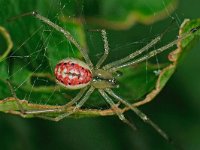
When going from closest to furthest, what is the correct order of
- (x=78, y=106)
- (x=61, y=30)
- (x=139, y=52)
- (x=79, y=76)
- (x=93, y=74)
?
(x=78, y=106), (x=61, y=30), (x=79, y=76), (x=139, y=52), (x=93, y=74)

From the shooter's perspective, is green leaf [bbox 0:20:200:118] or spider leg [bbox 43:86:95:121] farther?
spider leg [bbox 43:86:95:121]

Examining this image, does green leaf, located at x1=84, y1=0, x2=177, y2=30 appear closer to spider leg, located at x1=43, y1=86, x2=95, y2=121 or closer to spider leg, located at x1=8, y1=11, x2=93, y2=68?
spider leg, located at x1=8, y1=11, x2=93, y2=68

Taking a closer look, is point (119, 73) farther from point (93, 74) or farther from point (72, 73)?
point (72, 73)

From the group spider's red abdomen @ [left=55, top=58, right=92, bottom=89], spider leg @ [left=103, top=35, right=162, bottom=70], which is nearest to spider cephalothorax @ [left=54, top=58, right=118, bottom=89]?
spider's red abdomen @ [left=55, top=58, right=92, bottom=89]

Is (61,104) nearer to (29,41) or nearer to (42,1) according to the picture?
(29,41)

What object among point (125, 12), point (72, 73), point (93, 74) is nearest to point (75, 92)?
point (93, 74)

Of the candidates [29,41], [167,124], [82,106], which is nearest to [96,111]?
[82,106]
